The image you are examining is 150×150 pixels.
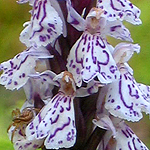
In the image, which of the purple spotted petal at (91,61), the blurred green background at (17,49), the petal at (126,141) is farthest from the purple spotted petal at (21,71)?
the blurred green background at (17,49)

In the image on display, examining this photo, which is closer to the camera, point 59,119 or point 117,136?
point 59,119

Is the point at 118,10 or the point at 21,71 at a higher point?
the point at 118,10

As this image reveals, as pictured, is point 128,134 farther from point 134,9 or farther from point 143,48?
point 143,48

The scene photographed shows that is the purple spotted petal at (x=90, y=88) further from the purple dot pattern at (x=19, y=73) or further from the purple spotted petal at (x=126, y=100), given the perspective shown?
the purple dot pattern at (x=19, y=73)

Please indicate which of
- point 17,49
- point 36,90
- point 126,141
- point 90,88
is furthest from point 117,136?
point 17,49

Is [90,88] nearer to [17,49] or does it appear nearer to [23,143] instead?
[23,143]

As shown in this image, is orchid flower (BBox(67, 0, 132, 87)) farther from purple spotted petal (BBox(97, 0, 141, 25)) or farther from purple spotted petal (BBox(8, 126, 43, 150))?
purple spotted petal (BBox(8, 126, 43, 150))

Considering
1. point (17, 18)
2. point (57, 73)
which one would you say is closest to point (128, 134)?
point (57, 73)

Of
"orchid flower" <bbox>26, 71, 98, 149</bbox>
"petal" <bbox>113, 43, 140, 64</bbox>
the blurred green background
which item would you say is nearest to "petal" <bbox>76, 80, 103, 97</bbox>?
"orchid flower" <bbox>26, 71, 98, 149</bbox>
